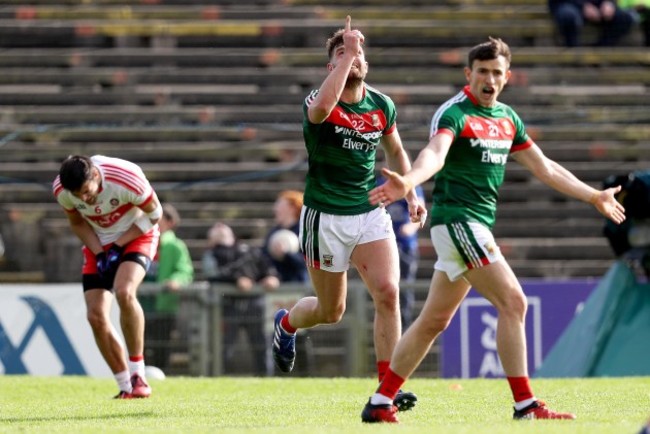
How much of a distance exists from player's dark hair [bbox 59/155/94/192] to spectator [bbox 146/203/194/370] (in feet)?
16.3

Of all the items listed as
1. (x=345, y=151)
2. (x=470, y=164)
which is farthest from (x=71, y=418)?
(x=470, y=164)

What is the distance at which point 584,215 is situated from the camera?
67.0 ft

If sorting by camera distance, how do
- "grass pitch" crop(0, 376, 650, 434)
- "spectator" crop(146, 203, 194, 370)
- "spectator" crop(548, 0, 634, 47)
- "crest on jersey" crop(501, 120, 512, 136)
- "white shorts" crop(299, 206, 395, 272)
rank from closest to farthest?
"grass pitch" crop(0, 376, 650, 434) < "crest on jersey" crop(501, 120, 512, 136) < "white shorts" crop(299, 206, 395, 272) < "spectator" crop(146, 203, 194, 370) < "spectator" crop(548, 0, 634, 47)

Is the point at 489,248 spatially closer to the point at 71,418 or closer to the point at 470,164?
the point at 470,164

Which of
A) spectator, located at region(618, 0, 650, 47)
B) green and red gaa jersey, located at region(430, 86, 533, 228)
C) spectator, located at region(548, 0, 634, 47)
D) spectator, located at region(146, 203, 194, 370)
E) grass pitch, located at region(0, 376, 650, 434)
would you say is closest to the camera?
grass pitch, located at region(0, 376, 650, 434)

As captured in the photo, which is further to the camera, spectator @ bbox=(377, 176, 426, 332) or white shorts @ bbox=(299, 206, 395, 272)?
spectator @ bbox=(377, 176, 426, 332)

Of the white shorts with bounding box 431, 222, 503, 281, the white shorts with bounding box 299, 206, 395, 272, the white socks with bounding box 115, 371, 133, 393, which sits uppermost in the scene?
the white shorts with bounding box 431, 222, 503, 281

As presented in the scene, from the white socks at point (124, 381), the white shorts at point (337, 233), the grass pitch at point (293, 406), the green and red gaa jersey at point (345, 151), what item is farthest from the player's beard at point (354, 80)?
the white socks at point (124, 381)

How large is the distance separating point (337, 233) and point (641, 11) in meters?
14.6

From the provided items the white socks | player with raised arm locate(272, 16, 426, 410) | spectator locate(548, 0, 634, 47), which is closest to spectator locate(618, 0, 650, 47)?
spectator locate(548, 0, 634, 47)

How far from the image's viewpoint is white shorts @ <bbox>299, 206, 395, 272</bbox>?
9.16m

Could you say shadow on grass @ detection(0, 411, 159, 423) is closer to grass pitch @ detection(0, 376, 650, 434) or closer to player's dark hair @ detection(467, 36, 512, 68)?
grass pitch @ detection(0, 376, 650, 434)

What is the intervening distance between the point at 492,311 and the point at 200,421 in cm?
721

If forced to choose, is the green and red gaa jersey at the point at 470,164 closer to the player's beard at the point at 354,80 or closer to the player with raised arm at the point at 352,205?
the player with raised arm at the point at 352,205
